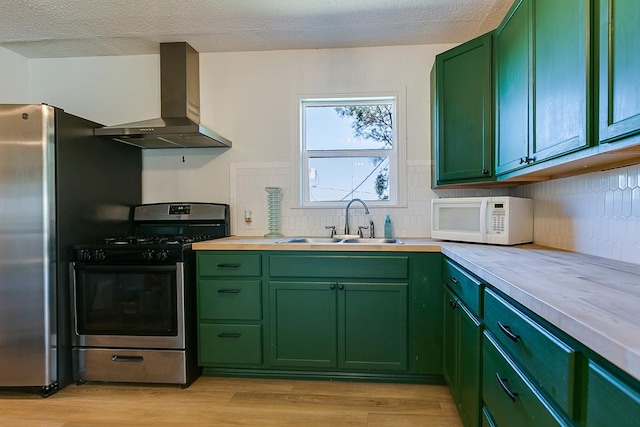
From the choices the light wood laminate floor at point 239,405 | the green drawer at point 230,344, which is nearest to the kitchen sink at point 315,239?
the green drawer at point 230,344

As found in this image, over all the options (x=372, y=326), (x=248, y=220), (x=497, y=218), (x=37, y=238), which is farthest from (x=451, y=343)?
(x=37, y=238)

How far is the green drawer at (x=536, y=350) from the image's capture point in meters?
0.78

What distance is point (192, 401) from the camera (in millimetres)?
2113

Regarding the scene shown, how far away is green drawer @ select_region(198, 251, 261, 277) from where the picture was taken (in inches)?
90.4

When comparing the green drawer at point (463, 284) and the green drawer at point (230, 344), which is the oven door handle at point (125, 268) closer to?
the green drawer at point (230, 344)

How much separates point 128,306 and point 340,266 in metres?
1.33

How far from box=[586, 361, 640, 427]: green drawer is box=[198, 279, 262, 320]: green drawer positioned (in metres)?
1.83

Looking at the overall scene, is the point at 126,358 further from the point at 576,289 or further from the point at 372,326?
the point at 576,289

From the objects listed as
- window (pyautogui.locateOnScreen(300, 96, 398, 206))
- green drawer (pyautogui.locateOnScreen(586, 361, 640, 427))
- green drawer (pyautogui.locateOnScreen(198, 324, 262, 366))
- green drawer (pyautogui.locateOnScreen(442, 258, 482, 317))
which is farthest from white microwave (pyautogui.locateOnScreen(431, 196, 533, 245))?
green drawer (pyautogui.locateOnScreen(586, 361, 640, 427))

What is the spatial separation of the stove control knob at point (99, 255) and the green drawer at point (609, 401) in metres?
2.40

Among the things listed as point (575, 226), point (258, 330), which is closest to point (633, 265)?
point (575, 226)

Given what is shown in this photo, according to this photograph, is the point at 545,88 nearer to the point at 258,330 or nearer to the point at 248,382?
the point at 258,330

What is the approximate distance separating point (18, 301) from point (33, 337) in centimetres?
23

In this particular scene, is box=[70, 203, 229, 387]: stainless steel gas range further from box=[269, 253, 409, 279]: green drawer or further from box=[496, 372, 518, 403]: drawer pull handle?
box=[496, 372, 518, 403]: drawer pull handle
